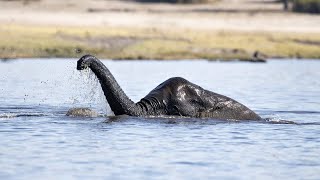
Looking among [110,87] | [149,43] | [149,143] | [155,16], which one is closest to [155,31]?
[149,43]

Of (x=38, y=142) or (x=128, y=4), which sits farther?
(x=128, y=4)

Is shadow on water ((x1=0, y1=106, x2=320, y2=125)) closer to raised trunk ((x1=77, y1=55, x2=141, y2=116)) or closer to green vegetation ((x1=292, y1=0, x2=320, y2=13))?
raised trunk ((x1=77, y1=55, x2=141, y2=116))

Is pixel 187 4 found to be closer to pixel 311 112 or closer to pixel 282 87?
pixel 282 87

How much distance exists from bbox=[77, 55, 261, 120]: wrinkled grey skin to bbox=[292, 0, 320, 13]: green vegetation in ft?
144

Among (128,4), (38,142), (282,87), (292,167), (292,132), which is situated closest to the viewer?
(292,167)

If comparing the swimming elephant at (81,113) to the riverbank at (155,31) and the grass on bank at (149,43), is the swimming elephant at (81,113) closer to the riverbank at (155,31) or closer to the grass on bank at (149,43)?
the riverbank at (155,31)

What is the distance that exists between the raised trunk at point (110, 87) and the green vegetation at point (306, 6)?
4466 centimetres

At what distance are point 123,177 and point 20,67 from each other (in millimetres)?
24766

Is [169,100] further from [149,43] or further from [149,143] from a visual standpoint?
[149,43]

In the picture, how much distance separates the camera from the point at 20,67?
125 feet

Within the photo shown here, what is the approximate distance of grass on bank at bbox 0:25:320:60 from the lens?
44.4 metres

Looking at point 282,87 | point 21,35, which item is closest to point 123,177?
point 282,87

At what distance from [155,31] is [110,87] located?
33939 mm

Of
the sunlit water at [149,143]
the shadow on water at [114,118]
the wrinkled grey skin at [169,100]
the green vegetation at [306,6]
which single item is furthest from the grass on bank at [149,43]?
the wrinkled grey skin at [169,100]
